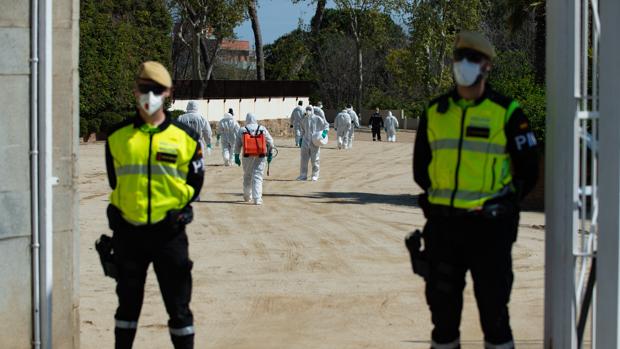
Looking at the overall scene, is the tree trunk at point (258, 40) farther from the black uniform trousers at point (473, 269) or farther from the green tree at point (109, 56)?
the black uniform trousers at point (473, 269)

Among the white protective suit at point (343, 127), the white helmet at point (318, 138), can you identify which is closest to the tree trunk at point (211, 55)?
the white protective suit at point (343, 127)

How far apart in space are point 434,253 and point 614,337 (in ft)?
3.49

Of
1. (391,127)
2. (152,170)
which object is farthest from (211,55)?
(152,170)

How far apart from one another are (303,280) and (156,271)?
516cm

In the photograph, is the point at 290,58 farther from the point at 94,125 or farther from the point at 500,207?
the point at 500,207

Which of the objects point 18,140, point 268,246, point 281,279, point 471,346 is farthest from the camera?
point 268,246

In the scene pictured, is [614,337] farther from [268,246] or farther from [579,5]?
[268,246]

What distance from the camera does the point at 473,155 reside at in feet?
18.5

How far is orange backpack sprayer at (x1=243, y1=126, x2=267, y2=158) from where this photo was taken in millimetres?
19172

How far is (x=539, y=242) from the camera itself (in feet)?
47.0

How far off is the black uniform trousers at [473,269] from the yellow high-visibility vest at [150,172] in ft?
5.00

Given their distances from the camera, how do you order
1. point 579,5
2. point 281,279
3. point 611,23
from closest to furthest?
point 611,23 < point 579,5 < point 281,279

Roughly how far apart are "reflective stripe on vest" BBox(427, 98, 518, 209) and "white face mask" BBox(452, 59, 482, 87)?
14 centimetres

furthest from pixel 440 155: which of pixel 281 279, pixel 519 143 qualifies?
pixel 281 279
